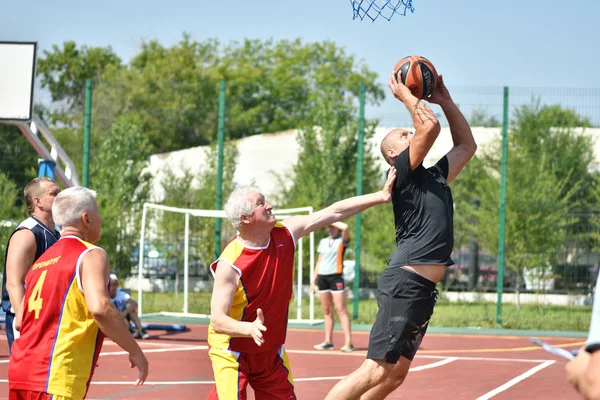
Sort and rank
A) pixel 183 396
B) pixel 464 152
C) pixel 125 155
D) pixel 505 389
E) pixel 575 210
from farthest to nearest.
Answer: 1. pixel 125 155
2. pixel 575 210
3. pixel 505 389
4. pixel 183 396
5. pixel 464 152

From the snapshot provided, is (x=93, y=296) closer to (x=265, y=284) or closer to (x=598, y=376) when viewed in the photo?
(x=265, y=284)

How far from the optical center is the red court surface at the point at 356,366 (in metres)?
9.24

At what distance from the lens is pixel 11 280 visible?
5.68 m

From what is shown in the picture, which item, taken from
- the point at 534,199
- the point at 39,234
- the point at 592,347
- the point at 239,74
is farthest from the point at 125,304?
the point at 239,74

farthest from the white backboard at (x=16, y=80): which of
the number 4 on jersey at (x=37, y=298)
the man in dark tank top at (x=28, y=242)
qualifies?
the number 4 on jersey at (x=37, y=298)

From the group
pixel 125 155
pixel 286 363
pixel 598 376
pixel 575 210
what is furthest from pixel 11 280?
pixel 125 155

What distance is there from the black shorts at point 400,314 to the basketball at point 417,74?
1.23 metres

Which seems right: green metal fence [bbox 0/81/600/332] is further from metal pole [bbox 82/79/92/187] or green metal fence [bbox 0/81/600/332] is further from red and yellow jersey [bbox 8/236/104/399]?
red and yellow jersey [bbox 8/236/104/399]

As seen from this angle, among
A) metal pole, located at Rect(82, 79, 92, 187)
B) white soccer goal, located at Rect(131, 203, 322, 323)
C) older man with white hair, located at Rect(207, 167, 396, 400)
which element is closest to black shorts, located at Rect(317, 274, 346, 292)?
metal pole, located at Rect(82, 79, 92, 187)

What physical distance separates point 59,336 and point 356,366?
24.0 feet

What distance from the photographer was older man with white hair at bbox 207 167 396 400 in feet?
16.8

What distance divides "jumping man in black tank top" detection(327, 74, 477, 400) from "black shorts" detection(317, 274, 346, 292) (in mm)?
7084

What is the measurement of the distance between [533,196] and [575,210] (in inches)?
42.0

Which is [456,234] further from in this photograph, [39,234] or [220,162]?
[39,234]
